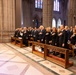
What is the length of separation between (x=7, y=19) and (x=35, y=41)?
4.88 m

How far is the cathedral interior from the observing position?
575cm

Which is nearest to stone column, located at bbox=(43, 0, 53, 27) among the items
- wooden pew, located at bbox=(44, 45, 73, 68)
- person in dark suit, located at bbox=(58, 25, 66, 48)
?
person in dark suit, located at bbox=(58, 25, 66, 48)

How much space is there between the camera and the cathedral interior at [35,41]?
5750 mm

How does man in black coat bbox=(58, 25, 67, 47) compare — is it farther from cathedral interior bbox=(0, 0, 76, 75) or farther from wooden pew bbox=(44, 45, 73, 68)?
wooden pew bbox=(44, 45, 73, 68)

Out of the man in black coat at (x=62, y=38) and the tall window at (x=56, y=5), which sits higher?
the tall window at (x=56, y=5)

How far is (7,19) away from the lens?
1420cm

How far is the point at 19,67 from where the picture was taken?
18.8 feet

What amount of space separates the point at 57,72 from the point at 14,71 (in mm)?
1508

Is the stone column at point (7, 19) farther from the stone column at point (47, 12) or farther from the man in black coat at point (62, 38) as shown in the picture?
the man in black coat at point (62, 38)

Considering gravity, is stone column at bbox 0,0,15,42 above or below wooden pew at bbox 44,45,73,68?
above

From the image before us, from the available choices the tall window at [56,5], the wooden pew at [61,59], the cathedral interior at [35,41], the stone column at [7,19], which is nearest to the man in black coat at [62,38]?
the cathedral interior at [35,41]

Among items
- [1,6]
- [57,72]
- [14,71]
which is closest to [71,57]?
[57,72]

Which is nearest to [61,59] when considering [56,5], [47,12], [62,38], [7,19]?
[62,38]

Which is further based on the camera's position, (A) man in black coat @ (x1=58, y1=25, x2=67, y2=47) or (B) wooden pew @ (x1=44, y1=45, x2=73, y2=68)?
(A) man in black coat @ (x1=58, y1=25, x2=67, y2=47)
